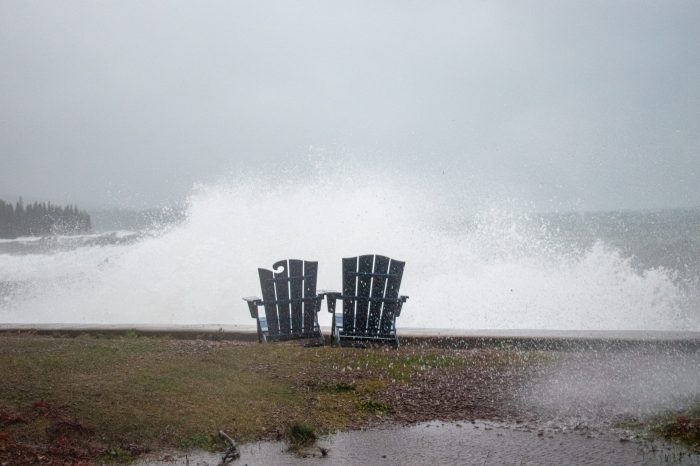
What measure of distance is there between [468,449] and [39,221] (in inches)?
2650

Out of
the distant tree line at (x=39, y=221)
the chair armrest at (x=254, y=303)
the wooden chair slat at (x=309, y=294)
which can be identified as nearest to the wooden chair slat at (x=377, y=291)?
the wooden chair slat at (x=309, y=294)

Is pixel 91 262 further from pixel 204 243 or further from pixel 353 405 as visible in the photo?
pixel 353 405

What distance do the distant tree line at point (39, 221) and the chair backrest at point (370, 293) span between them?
2251 inches

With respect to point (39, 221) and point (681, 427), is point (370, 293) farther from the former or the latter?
point (39, 221)

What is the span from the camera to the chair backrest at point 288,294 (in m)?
8.55

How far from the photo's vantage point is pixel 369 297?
8.48 metres

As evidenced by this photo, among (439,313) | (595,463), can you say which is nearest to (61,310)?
(439,313)

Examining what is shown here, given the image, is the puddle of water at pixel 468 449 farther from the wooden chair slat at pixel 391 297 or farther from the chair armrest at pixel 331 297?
the chair armrest at pixel 331 297

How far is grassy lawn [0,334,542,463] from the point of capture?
4758 millimetres

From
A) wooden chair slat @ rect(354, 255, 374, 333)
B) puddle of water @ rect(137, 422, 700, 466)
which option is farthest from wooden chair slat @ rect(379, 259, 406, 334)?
puddle of water @ rect(137, 422, 700, 466)

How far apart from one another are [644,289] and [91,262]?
18330mm

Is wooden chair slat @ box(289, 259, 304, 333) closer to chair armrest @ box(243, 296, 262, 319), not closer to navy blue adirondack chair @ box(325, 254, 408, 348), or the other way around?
chair armrest @ box(243, 296, 262, 319)

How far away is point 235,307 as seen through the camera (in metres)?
15.1

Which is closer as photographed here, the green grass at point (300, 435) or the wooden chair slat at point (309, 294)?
the green grass at point (300, 435)
